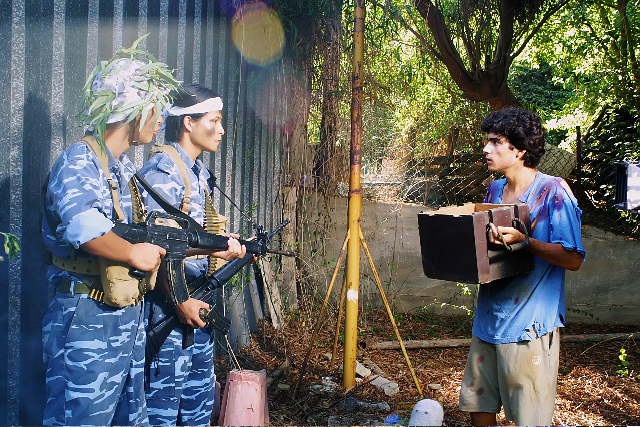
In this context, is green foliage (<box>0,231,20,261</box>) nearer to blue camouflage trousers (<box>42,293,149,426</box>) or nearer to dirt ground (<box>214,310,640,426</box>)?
blue camouflage trousers (<box>42,293,149,426</box>)

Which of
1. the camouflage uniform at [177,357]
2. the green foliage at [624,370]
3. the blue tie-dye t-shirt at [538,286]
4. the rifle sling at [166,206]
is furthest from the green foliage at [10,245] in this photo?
the green foliage at [624,370]

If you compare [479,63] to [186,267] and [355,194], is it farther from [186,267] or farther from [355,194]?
[186,267]

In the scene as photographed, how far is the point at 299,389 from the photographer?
4.26m

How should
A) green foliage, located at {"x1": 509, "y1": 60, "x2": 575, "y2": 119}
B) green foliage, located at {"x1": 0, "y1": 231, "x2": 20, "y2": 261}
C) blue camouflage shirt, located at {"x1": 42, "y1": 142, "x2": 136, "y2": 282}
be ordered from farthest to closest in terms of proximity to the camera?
green foliage, located at {"x1": 509, "y1": 60, "x2": 575, "y2": 119}, blue camouflage shirt, located at {"x1": 42, "y1": 142, "x2": 136, "y2": 282}, green foliage, located at {"x1": 0, "y1": 231, "x2": 20, "y2": 261}

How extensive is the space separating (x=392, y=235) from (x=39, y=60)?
189 inches

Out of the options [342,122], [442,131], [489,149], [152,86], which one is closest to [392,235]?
[342,122]

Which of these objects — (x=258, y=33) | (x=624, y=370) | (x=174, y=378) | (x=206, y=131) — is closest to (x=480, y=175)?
(x=624, y=370)

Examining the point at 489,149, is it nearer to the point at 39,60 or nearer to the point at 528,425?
the point at 528,425

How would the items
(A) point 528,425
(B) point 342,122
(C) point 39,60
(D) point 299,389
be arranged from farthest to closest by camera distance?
1. (B) point 342,122
2. (D) point 299,389
3. (A) point 528,425
4. (C) point 39,60

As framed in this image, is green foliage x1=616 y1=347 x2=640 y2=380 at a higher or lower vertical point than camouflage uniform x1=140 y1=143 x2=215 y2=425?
lower

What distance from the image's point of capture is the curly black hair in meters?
2.81

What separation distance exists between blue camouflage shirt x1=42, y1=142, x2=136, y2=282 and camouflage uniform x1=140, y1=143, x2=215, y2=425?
21.4 inches

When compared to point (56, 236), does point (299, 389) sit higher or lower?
lower

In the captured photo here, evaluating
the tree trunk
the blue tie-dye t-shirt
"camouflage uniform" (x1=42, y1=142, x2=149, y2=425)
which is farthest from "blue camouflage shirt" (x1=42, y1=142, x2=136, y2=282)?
the tree trunk
